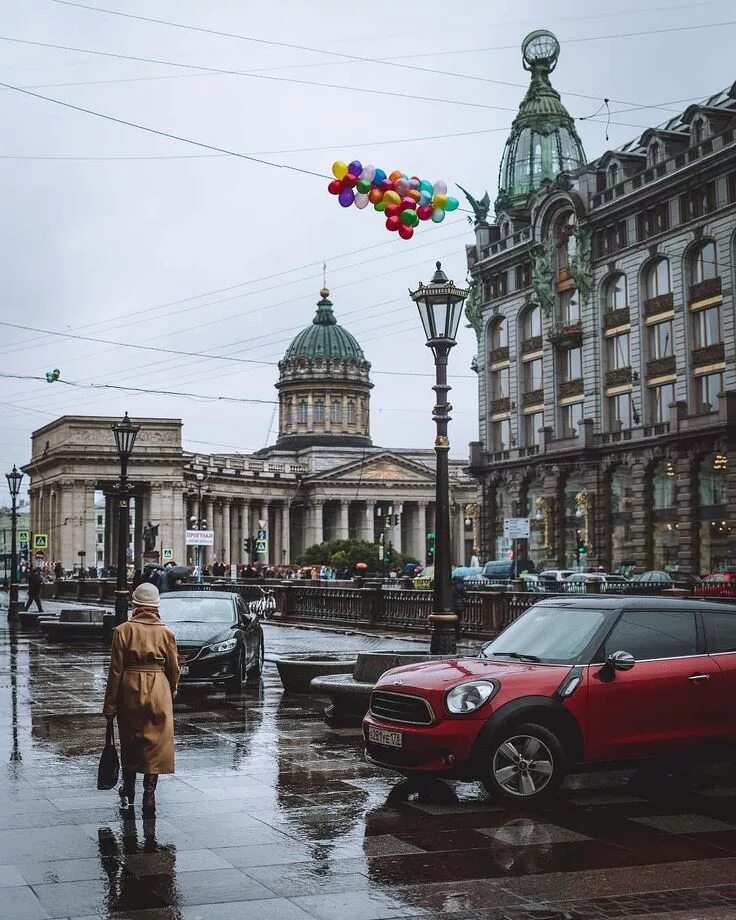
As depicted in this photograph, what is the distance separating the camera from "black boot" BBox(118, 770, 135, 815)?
951 centimetres

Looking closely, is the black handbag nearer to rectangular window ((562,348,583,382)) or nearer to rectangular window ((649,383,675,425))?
rectangular window ((649,383,675,425))

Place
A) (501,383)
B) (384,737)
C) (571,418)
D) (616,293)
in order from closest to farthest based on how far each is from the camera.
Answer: (384,737), (616,293), (571,418), (501,383)

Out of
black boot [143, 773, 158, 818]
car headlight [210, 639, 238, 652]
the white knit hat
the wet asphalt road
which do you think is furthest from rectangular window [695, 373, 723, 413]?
black boot [143, 773, 158, 818]

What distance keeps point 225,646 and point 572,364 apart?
5305 centimetres

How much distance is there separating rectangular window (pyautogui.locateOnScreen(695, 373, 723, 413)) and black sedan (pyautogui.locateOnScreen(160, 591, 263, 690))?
40.3 m

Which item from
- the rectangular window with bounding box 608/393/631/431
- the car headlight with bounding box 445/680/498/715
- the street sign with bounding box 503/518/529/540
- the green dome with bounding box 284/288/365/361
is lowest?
the car headlight with bounding box 445/680/498/715

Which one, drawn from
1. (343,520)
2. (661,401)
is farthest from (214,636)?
(343,520)

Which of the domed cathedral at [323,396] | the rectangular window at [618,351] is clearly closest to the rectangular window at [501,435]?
the rectangular window at [618,351]

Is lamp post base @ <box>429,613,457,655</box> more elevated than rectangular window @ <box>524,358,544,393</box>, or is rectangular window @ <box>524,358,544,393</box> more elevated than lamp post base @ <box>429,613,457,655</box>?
rectangular window @ <box>524,358,544,393</box>

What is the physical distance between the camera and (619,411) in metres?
65.4

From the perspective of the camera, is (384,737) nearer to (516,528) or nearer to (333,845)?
(333,845)

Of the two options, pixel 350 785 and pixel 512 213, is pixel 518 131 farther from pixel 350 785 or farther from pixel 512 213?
pixel 350 785

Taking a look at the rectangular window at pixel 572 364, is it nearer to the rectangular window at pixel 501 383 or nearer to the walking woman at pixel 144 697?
the rectangular window at pixel 501 383

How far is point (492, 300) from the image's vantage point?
254 ft
